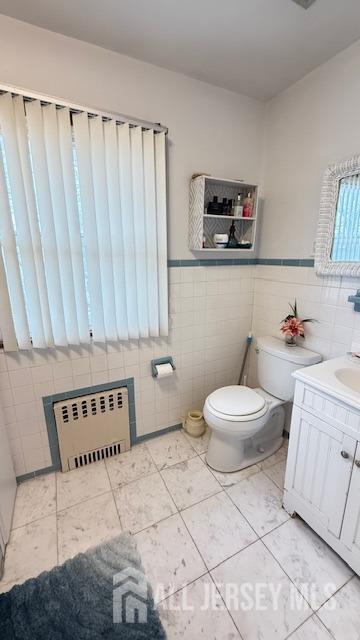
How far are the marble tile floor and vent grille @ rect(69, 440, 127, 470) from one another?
0.04m

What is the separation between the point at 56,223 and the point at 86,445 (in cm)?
139

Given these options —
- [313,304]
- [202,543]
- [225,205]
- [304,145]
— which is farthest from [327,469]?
[304,145]

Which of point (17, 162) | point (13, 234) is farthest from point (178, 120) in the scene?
point (13, 234)

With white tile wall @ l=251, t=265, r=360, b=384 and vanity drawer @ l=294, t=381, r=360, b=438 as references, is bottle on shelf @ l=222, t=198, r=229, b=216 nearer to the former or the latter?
white tile wall @ l=251, t=265, r=360, b=384

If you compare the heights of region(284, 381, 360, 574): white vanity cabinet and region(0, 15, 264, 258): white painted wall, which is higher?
region(0, 15, 264, 258): white painted wall

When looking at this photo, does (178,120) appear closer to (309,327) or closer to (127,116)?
(127,116)

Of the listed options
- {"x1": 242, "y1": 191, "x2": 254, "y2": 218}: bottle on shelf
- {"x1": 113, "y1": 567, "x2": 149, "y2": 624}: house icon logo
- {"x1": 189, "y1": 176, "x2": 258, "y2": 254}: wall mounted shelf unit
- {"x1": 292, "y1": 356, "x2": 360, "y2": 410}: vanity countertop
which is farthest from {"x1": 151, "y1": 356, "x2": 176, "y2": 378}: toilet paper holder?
{"x1": 242, "y1": 191, "x2": 254, "y2": 218}: bottle on shelf

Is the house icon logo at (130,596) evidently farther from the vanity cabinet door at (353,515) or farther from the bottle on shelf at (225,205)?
the bottle on shelf at (225,205)

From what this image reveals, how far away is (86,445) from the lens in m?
1.73

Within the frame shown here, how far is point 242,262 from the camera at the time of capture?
2062 mm

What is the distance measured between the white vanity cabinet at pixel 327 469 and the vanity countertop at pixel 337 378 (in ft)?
0.11

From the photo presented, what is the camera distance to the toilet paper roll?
1.82 m

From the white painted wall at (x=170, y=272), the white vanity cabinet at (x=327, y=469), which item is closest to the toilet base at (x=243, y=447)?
the white vanity cabinet at (x=327, y=469)

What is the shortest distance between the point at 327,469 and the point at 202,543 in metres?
0.72
